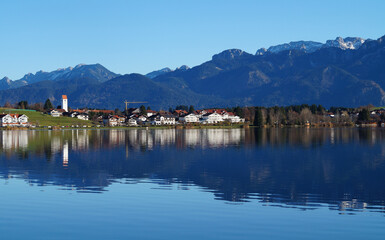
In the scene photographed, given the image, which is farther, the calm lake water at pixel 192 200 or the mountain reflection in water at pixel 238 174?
the mountain reflection in water at pixel 238 174

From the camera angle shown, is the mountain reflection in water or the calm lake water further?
the mountain reflection in water

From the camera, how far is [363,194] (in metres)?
30.9

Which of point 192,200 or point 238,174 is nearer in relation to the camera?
point 192,200

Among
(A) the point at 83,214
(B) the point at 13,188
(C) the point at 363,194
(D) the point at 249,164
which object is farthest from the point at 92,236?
(D) the point at 249,164

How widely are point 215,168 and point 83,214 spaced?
2211cm

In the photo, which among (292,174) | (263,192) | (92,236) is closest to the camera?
(92,236)

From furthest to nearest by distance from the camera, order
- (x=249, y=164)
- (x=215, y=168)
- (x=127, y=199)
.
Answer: (x=249, y=164), (x=215, y=168), (x=127, y=199)

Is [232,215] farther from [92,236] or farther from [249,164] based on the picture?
[249,164]

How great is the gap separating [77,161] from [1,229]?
1220 inches

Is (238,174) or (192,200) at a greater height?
(238,174)

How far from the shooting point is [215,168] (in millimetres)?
45688

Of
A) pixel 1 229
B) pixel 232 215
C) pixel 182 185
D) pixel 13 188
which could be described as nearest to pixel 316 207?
pixel 232 215

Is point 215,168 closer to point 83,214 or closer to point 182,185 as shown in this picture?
point 182,185

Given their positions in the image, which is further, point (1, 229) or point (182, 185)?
point (182, 185)
